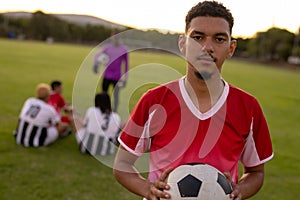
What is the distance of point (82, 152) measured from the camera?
6.10 metres

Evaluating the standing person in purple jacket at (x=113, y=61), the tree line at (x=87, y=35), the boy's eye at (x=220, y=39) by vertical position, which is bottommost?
the tree line at (x=87, y=35)

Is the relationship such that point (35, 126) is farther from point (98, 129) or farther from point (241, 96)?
point (241, 96)

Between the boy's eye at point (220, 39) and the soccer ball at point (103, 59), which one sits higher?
the boy's eye at point (220, 39)

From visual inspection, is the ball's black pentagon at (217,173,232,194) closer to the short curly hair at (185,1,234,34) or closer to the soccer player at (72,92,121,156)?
the short curly hair at (185,1,234,34)

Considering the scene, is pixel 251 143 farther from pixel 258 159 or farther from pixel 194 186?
pixel 194 186

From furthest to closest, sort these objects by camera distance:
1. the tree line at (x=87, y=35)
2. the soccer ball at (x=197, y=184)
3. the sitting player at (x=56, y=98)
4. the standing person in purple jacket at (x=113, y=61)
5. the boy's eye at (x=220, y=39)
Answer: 1. the tree line at (x=87, y=35)
2. the standing person in purple jacket at (x=113, y=61)
3. the sitting player at (x=56, y=98)
4. the boy's eye at (x=220, y=39)
5. the soccer ball at (x=197, y=184)

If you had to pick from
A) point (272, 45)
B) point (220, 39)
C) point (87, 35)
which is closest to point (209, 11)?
point (220, 39)

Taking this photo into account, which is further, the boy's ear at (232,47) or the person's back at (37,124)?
the person's back at (37,124)

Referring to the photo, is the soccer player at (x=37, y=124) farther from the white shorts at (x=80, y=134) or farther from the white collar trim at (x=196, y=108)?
the white collar trim at (x=196, y=108)

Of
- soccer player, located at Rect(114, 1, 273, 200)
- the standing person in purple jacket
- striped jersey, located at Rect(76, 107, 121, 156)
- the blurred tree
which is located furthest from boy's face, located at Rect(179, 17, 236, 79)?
the blurred tree

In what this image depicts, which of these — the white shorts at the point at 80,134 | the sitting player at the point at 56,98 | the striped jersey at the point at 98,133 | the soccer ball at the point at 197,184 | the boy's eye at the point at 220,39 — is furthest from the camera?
the sitting player at the point at 56,98

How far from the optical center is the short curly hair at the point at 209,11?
6.35ft

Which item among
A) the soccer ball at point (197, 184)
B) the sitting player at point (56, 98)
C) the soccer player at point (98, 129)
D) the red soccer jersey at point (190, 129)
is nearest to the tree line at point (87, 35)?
the sitting player at point (56, 98)

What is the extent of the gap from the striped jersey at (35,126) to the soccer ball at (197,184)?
4629mm
